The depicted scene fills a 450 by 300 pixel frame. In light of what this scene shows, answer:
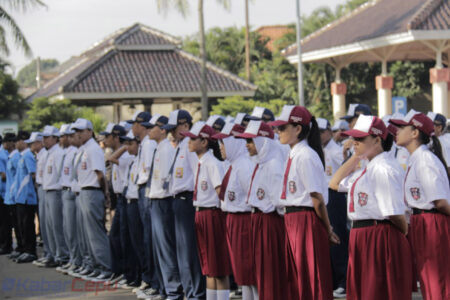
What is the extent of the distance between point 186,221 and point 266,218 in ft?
6.66

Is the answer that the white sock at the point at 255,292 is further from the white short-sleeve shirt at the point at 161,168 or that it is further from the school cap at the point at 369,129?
the white short-sleeve shirt at the point at 161,168

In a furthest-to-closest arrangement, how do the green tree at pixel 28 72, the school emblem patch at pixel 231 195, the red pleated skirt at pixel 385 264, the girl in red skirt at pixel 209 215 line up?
the green tree at pixel 28 72, the girl in red skirt at pixel 209 215, the school emblem patch at pixel 231 195, the red pleated skirt at pixel 385 264

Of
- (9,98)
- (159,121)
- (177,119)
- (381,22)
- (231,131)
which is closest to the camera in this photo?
(231,131)

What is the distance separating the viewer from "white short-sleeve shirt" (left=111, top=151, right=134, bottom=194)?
37.6 feet

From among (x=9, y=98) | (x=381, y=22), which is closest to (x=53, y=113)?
(x=9, y=98)

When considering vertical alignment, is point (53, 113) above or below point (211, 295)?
above

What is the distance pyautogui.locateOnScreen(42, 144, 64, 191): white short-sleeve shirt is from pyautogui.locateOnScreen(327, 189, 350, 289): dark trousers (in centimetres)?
527

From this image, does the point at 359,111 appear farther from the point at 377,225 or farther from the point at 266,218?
the point at 377,225

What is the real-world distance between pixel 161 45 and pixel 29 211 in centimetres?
2003

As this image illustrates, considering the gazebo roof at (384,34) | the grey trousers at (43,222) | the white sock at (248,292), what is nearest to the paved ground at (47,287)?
the grey trousers at (43,222)

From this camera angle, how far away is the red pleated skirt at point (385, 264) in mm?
6258

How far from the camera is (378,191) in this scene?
6.20m

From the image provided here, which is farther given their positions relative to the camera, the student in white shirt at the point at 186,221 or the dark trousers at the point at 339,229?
the dark trousers at the point at 339,229

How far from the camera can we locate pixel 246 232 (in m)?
7.78
